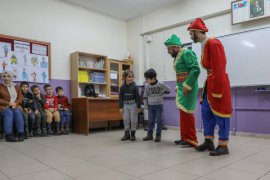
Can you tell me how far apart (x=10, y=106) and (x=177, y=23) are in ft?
Answer: 11.3

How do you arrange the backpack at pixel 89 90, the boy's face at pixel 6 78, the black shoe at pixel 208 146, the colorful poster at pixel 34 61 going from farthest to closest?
the backpack at pixel 89 90 < the colorful poster at pixel 34 61 < the boy's face at pixel 6 78 < the black shoe at pixel 208 146

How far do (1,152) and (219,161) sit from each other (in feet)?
7.45

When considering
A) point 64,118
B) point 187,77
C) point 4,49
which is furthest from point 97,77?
point 187,77

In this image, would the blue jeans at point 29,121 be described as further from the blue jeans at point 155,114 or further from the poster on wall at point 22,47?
the blue jeans at point 155,114

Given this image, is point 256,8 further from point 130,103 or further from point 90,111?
point 90,111

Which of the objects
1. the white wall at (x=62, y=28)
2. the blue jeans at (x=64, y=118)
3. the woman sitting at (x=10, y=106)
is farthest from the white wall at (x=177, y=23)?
the woman sitting at (x=10, y=106)

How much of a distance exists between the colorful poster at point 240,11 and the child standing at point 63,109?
329 centimetres

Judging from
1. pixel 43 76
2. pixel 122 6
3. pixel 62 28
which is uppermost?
pixel 122 6

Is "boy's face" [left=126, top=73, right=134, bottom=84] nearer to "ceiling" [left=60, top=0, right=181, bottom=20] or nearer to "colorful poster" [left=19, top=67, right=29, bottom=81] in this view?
"colorful poster" [left=19, top=67, right=29, bottom=81]

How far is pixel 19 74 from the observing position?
4004mm

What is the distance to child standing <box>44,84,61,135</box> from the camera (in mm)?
3951

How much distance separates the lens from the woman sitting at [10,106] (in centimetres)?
334

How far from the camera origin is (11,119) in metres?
3.39

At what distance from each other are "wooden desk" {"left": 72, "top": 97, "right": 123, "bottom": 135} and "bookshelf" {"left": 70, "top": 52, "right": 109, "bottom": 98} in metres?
0.37
